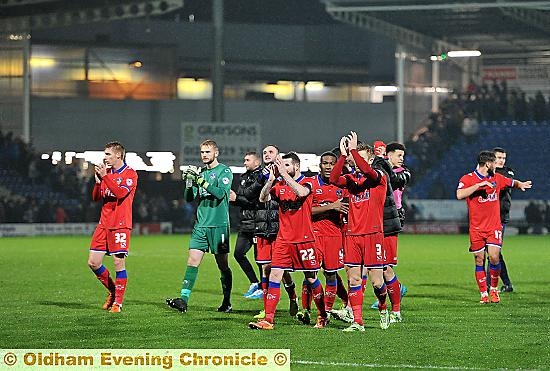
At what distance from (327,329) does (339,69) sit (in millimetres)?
42414

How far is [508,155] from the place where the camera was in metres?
48.8

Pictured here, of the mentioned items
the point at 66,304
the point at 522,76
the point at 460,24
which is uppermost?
the point at 460,24

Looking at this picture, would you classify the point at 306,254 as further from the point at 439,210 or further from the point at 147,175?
the point at 147,175

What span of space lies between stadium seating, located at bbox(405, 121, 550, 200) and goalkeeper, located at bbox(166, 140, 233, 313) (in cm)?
3302

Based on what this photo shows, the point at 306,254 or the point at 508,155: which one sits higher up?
the point at 508,155

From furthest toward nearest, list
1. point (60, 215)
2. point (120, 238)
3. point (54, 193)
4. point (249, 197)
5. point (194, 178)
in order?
point (54, 193), point (60, 215), point (120, 238), point (249, 197), point (194, 178)

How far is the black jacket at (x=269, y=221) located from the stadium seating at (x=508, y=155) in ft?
109

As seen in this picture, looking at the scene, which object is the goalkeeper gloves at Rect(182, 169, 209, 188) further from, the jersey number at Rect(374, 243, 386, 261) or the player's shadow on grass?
the jersey number at Rect(374, 243, 386, 261)

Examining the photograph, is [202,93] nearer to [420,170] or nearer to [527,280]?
[420,170]

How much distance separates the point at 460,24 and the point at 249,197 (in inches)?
1399

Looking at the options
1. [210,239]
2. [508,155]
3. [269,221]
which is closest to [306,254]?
[269,221]

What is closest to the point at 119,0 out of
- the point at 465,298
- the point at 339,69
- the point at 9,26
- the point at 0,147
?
the point at 9,26

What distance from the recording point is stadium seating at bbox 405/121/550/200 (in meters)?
47.8

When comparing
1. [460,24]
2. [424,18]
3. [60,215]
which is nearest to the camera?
[60,215]
